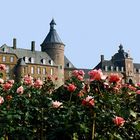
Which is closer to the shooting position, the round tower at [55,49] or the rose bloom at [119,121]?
the rose bloom at [119,121]

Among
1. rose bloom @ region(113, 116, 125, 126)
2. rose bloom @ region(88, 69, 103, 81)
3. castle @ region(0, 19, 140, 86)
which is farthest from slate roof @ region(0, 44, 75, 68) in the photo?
rose bloom @ region(113, 116, 125, 126)

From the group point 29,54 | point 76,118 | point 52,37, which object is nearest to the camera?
point 76,118

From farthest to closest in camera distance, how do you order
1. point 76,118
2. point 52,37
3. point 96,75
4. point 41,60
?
point 52,37, point 41,60, point 96,75, point 76,118

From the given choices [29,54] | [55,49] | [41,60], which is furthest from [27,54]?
[55,49]

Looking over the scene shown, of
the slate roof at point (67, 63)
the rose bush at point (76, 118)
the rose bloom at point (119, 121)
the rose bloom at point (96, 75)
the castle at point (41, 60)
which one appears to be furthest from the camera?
the slate roof at point (67, 63)

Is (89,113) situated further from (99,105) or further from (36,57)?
(36,57)

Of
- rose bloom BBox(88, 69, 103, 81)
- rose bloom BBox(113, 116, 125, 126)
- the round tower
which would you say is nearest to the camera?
rose bloom BBox(113, 116, 125, 126)

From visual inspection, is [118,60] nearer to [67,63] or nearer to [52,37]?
[67,63]

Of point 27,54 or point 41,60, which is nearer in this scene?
point 27,54

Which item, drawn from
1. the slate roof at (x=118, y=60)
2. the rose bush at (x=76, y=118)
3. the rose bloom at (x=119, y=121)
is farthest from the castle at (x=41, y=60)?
the rose bloom at (x=119, y=121)

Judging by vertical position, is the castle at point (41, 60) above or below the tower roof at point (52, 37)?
below

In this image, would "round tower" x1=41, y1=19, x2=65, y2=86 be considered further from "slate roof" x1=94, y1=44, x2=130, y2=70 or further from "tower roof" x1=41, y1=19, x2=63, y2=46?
"slate roof" x1=94, y1=44, x2=130, y2=70

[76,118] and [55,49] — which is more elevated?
[55,49]

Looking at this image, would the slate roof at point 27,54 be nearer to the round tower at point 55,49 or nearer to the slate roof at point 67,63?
the round tower at point 55,49
